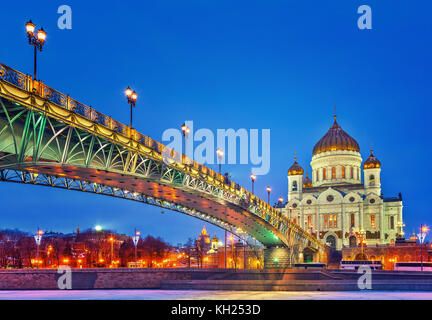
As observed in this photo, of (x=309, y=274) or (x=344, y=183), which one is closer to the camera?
(x=309, y=274)

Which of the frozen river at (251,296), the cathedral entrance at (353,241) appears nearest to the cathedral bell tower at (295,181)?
the cathedral entrance at (353,241)

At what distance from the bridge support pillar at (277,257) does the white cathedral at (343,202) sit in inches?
1081

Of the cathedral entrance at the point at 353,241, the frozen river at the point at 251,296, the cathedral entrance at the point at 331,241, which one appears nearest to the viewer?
the frozen river at the point at 251,296

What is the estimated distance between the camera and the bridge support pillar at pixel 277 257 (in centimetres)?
7831

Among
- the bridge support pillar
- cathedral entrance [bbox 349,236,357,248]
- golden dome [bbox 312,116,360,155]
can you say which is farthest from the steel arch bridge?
golden dome [bbox 312,116,360,155]

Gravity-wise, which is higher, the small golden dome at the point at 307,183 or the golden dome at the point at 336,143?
the golden dome at the point at 336,143

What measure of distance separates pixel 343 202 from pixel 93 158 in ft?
301

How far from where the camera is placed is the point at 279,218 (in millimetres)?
67875

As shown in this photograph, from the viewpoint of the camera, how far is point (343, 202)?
11356 cm

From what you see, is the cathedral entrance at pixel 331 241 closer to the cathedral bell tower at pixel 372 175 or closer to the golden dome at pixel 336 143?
the cathedral bell tower at pixel 372 175
